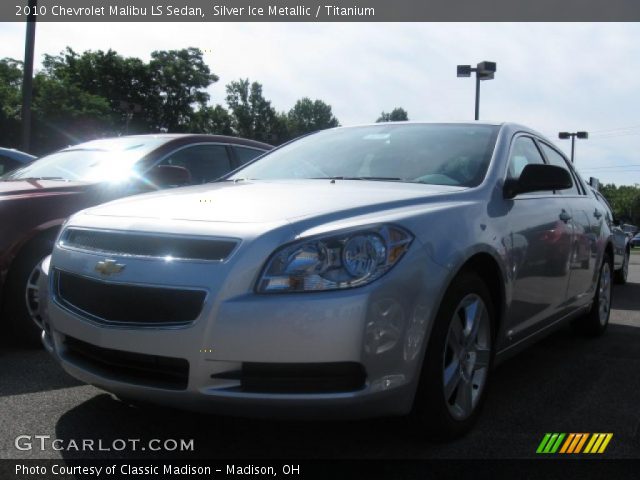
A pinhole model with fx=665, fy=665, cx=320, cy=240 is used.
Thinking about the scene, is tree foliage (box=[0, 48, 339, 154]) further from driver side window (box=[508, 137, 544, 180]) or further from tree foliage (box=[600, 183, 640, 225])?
tree foliage (box=[600, 183, 640, 225])

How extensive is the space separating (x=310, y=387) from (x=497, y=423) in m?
1.22

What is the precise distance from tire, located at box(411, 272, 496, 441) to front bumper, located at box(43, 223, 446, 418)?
0.15 meters

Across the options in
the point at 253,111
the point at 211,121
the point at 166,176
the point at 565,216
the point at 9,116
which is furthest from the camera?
Answer: the point at 253,111

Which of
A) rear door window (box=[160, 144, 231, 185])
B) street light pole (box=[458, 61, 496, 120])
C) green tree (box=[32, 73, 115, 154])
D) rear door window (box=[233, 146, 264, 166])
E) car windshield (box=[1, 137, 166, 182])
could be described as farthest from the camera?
green tree (box=[32, 73, 115, 154])

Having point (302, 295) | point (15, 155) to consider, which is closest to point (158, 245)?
point (302, 295)

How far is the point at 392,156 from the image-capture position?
375cm

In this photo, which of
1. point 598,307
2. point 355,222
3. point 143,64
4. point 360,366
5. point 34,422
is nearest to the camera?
→ point 360,366

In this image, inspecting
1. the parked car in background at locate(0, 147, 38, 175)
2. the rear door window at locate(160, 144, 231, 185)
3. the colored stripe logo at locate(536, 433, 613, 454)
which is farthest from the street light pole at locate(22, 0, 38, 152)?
the colored stripe logo at locate(536, 433, 613, 454)

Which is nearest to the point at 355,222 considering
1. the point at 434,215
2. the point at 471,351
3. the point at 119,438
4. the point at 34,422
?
the point at 434,215

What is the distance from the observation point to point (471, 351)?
3.00 meters

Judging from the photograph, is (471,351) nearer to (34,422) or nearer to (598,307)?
(34,422)

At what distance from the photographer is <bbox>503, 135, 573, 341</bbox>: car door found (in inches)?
132

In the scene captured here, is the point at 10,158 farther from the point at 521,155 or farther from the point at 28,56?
the point at 28,56

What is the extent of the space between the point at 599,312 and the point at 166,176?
11.4 feet
